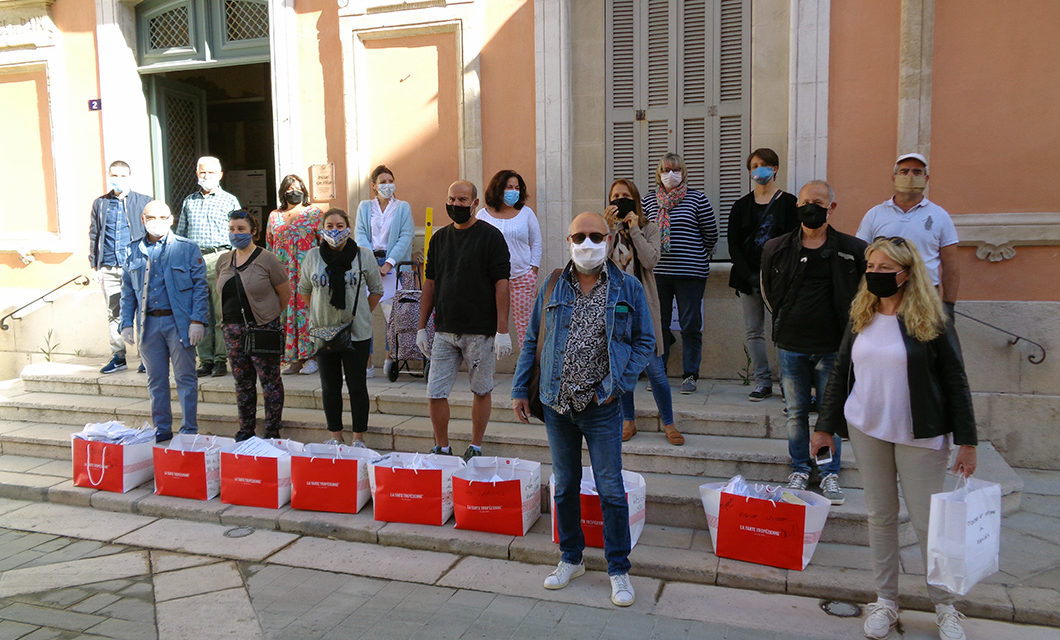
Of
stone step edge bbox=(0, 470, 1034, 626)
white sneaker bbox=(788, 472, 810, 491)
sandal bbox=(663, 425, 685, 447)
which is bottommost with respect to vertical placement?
stone step edge bbox=(0, 470, 1034, 626)

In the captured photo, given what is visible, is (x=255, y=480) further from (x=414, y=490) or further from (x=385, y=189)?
(x=385, y=189)

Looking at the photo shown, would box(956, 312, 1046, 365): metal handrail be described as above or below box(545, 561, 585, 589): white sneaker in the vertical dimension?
above

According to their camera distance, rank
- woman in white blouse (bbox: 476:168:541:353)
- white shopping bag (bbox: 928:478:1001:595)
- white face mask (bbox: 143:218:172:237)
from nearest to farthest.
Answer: white shopping bag (bbox: 928:478:1001:595) < white face mask (bbox: 143:218:172:237) < woman in white blouse (bbox: 476:168:541:353)

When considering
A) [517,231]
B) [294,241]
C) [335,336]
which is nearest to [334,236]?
[335,336]

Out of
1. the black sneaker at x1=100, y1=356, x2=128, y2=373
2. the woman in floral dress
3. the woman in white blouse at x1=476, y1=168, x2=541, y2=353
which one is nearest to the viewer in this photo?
the woman in white blouse at x1=476, y1=168, x2=541, y2=353

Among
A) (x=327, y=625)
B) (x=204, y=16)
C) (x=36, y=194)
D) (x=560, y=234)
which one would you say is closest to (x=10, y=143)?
(x=36, y=194)

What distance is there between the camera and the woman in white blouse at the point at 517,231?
6.53m

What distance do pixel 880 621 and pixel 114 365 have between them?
7.51m

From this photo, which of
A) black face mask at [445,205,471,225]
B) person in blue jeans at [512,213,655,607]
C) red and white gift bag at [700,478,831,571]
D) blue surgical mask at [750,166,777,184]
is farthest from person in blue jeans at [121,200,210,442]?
blue surgical mask at [750,166,777,184]

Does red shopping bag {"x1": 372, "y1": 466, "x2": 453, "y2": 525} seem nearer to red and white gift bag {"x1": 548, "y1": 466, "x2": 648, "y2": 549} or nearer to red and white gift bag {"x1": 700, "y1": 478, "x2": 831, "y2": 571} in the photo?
red and white gift bag {"x1": 548, "y1": 466, "x2": 648, "y2": 549}

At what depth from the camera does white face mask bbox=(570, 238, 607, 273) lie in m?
4.04

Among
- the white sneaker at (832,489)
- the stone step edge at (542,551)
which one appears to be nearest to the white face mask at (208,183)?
the stone step edge at (542,551)

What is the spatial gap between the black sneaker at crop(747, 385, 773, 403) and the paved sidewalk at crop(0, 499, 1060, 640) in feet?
7.27

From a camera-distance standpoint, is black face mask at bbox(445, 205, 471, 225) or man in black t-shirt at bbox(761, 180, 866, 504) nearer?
man in black t-shirt at bbox(761, 180, 866, 504)
